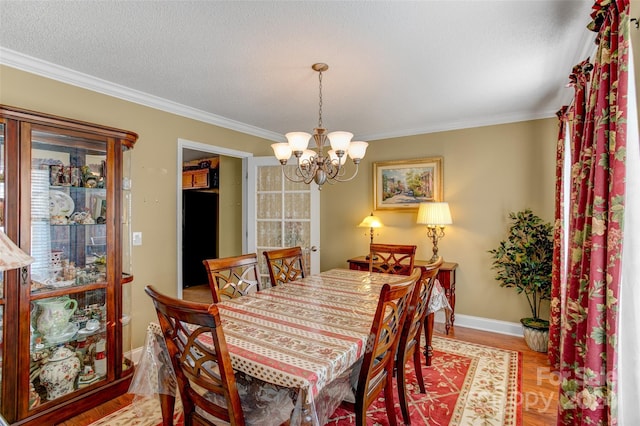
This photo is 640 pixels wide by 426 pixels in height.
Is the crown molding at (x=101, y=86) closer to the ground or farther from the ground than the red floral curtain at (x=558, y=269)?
farther from the ground

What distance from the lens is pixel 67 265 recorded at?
2217mm

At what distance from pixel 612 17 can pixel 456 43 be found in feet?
2.71

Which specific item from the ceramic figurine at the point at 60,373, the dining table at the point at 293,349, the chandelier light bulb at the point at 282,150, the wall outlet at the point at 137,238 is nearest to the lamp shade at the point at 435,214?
the dining table at the point at 293,349

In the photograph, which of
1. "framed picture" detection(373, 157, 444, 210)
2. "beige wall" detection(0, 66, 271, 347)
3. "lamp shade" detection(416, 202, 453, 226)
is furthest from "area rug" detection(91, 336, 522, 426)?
"framed picture" detection(373, 157, 444, 210)

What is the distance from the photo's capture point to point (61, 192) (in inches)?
87.0

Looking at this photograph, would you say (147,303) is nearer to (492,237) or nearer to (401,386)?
(401,386)

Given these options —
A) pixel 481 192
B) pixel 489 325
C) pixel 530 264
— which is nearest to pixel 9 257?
pixel 530 264

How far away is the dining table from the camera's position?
3.97ft

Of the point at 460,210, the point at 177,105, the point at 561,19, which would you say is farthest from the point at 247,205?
the point at 561,19

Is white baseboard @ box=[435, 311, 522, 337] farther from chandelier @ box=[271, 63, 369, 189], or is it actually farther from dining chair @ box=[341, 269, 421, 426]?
chandelier @ box=[271, 63, 369, 189]

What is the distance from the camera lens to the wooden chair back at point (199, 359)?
112 cm

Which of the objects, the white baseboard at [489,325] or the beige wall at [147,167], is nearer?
the beige wall at [147,167]

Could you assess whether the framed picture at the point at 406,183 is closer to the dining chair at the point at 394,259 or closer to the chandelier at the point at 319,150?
the dining chair at the point at 394,259

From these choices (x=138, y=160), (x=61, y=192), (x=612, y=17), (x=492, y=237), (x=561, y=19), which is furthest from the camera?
(x=492, y=237)
